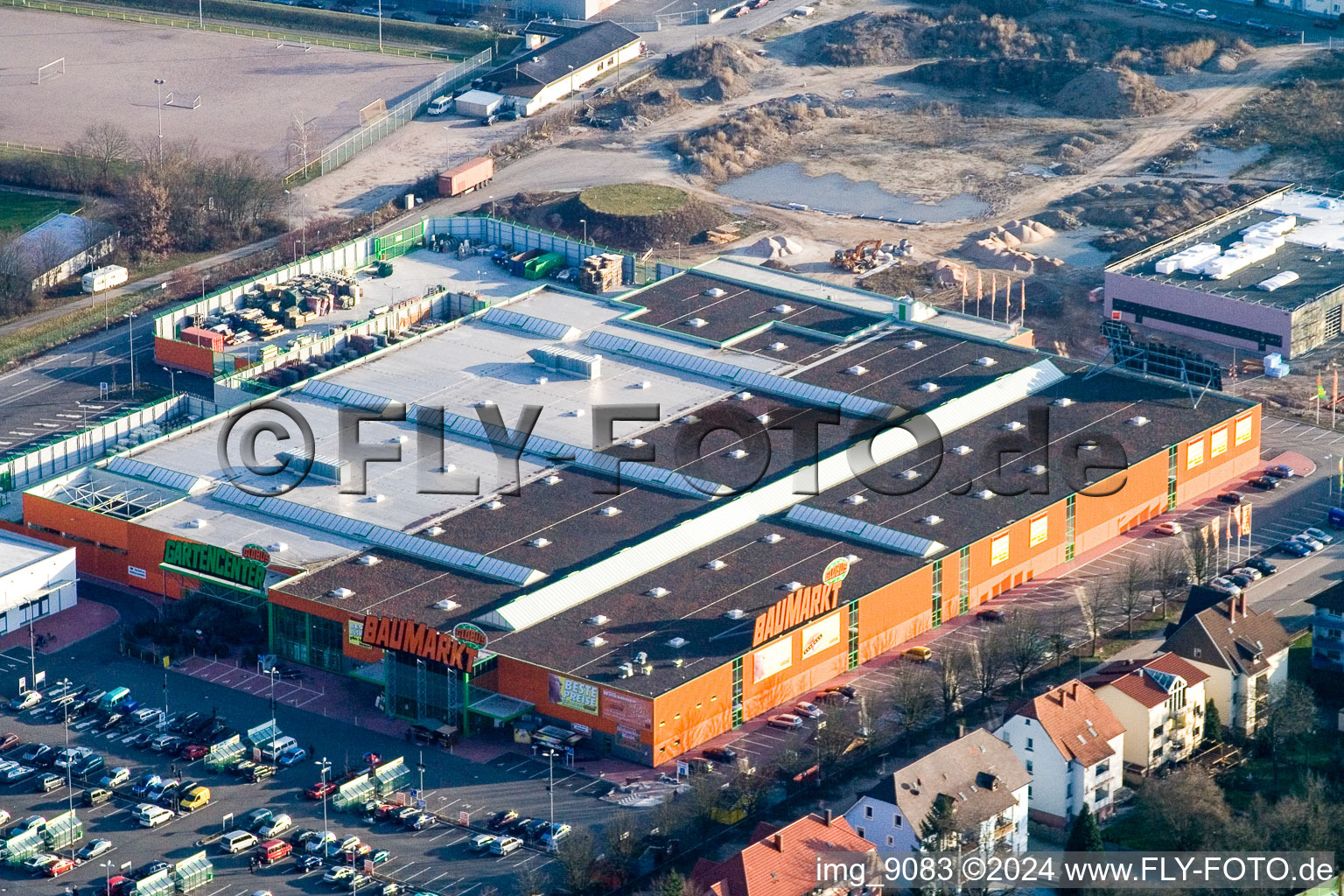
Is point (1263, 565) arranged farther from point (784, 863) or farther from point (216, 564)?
point (216, 564)

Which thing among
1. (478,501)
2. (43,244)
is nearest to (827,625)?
(478,501)

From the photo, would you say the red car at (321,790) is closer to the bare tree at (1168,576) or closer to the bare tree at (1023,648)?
the bare tree at (1023,648)

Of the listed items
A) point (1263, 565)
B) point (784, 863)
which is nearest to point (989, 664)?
point (1263, 565)

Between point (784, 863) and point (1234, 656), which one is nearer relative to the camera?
point (784, 863)

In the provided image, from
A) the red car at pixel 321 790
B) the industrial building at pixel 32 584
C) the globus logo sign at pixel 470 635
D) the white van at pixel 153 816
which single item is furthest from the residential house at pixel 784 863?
the industrial building at pixel 32 584


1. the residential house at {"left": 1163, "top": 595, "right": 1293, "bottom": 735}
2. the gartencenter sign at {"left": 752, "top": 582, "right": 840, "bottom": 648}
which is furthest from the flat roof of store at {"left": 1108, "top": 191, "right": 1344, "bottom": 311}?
the gartencenter sign at {"left": 752, "top": 582, "right": 840, "bottom": 648}
